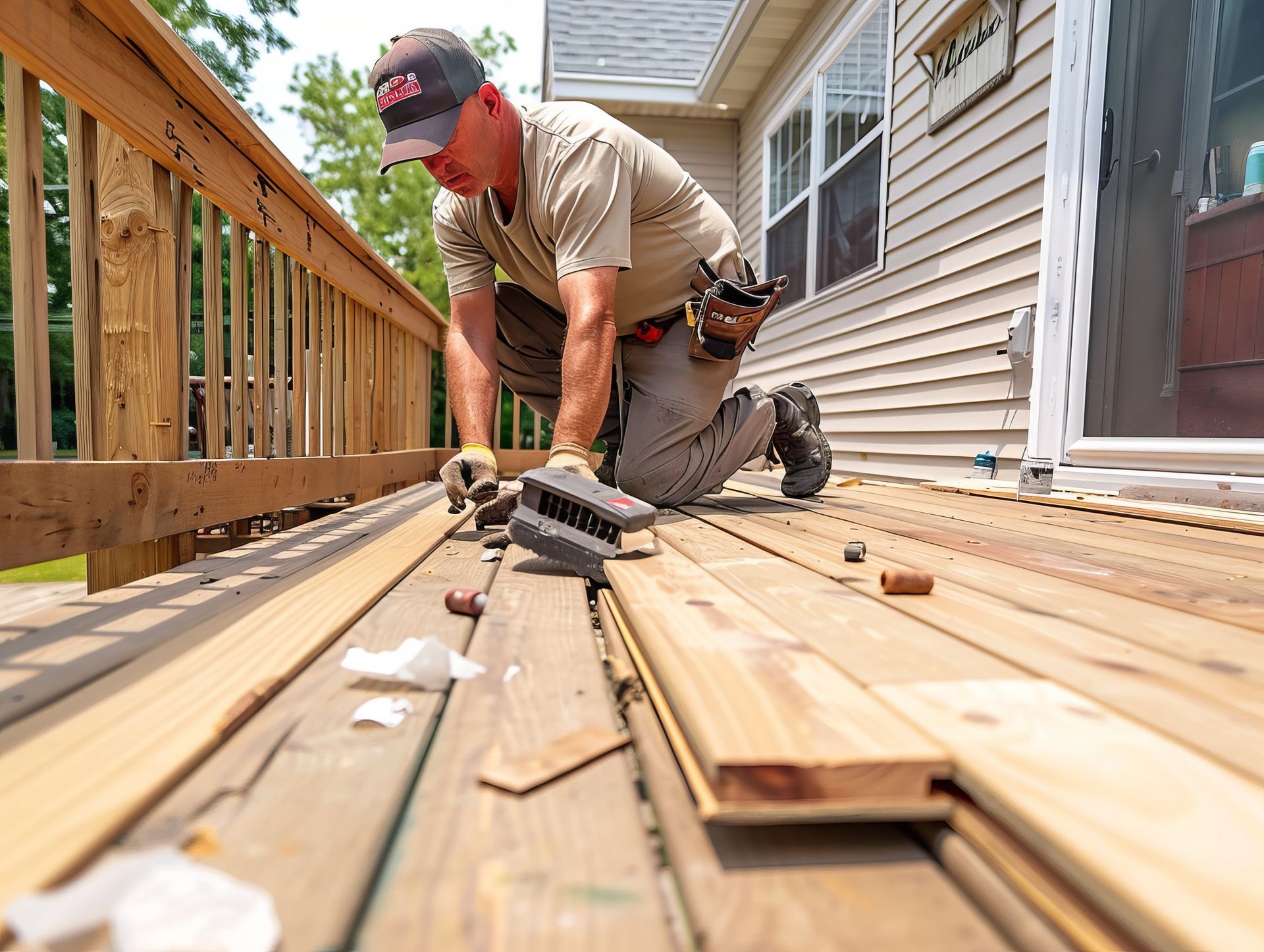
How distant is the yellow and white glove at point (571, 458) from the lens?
165 cm

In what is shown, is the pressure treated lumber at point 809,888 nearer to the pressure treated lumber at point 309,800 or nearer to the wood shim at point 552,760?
the wood shim at point 552,760

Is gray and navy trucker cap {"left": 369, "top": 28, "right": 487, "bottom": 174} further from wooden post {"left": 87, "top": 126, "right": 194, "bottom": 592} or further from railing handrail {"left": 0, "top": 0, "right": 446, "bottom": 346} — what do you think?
wooden post {"left": 87, "top": 126, "right": 194, "bottom": 592}

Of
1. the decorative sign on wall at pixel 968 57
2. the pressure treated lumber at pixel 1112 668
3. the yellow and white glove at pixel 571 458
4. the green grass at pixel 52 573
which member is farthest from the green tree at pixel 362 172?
the pressure treated lumber at pixel 1112 668

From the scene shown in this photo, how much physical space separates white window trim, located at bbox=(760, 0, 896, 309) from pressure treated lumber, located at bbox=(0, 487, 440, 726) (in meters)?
3.69

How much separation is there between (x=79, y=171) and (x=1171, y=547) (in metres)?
2.24

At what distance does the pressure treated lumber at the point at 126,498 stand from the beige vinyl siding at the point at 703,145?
18.4 feet

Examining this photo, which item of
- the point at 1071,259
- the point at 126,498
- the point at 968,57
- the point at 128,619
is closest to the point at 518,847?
the point at 128,619

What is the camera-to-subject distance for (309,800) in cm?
54

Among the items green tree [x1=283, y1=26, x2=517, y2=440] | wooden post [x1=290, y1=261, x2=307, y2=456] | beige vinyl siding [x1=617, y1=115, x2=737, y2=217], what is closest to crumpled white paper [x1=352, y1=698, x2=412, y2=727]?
wooden post [x1=290, y1=261, x2=307, y2=456]

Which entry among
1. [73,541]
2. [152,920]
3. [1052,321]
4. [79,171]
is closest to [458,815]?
[152,920]

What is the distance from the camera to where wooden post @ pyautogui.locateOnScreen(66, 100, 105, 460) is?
4.22ft

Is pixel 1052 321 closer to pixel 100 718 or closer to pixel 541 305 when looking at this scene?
pixel 541 305

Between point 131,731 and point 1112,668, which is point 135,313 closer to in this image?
point 131,731

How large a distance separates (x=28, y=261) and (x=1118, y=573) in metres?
1.85
